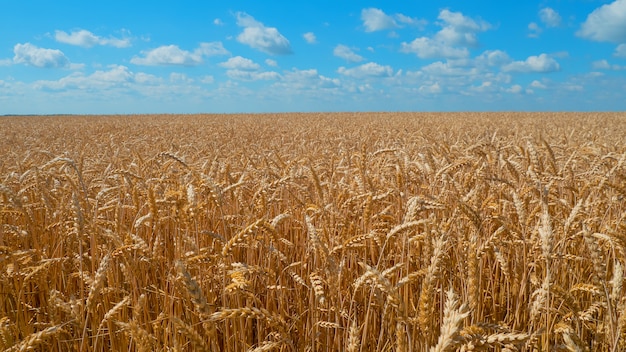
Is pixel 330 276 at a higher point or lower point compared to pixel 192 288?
lower

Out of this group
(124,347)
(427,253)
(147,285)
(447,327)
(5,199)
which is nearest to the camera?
(447,327)

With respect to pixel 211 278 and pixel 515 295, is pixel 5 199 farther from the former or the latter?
pixel 515 295

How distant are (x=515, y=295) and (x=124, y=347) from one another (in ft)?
5.84

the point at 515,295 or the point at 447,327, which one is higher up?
the point at 447,327

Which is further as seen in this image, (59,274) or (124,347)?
(59,274)

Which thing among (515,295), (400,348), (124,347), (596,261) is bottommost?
(124,347)

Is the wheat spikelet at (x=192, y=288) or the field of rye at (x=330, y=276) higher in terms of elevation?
the wheat spikelet at (x=192, y=288)

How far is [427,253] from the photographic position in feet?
4.86

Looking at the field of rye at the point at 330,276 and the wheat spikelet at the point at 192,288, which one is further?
the field of rye at the point at 330,276

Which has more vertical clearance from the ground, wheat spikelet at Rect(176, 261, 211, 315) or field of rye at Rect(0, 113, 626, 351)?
wheat spikelet at Rect(176, 261, 211, 315)

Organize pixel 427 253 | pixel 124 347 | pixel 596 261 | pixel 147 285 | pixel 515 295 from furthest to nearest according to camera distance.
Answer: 1. pixel 147 285
2. pixel 515 295
3. pixel 124 347
4. pixel 427 253
5. pixel 596 261

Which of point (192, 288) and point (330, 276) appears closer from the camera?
point (192, 288)

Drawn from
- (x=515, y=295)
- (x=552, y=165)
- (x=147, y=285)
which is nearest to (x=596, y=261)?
(x=515, y=295)

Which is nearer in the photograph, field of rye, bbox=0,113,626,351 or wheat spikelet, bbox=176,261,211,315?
wheat spikelet, bbox=176,261,211,315
